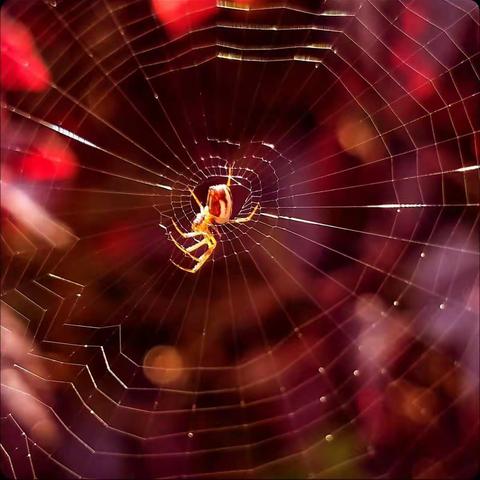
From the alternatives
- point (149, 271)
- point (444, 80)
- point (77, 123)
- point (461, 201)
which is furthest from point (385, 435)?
point (77, 123)

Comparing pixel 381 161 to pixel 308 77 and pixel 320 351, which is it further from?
pixel 320 351

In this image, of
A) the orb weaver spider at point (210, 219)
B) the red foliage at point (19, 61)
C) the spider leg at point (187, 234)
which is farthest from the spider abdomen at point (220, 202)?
the red foliage at point (19, 61)

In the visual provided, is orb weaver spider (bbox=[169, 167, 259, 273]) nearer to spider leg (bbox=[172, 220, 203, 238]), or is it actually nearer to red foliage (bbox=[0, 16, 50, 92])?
spider leg (bbox=[172, 220, 203, 238])

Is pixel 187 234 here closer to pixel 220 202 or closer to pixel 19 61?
pixel 220 202

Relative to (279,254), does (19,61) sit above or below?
above

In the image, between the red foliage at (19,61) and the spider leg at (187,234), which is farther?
the spider leg at (187,234)

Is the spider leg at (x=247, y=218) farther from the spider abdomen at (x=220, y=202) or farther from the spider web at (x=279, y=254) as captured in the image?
the spider web at (x=279, y=254)

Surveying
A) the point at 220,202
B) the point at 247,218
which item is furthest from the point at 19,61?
the point at 247,218

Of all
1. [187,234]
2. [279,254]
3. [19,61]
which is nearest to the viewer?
[19,61]
